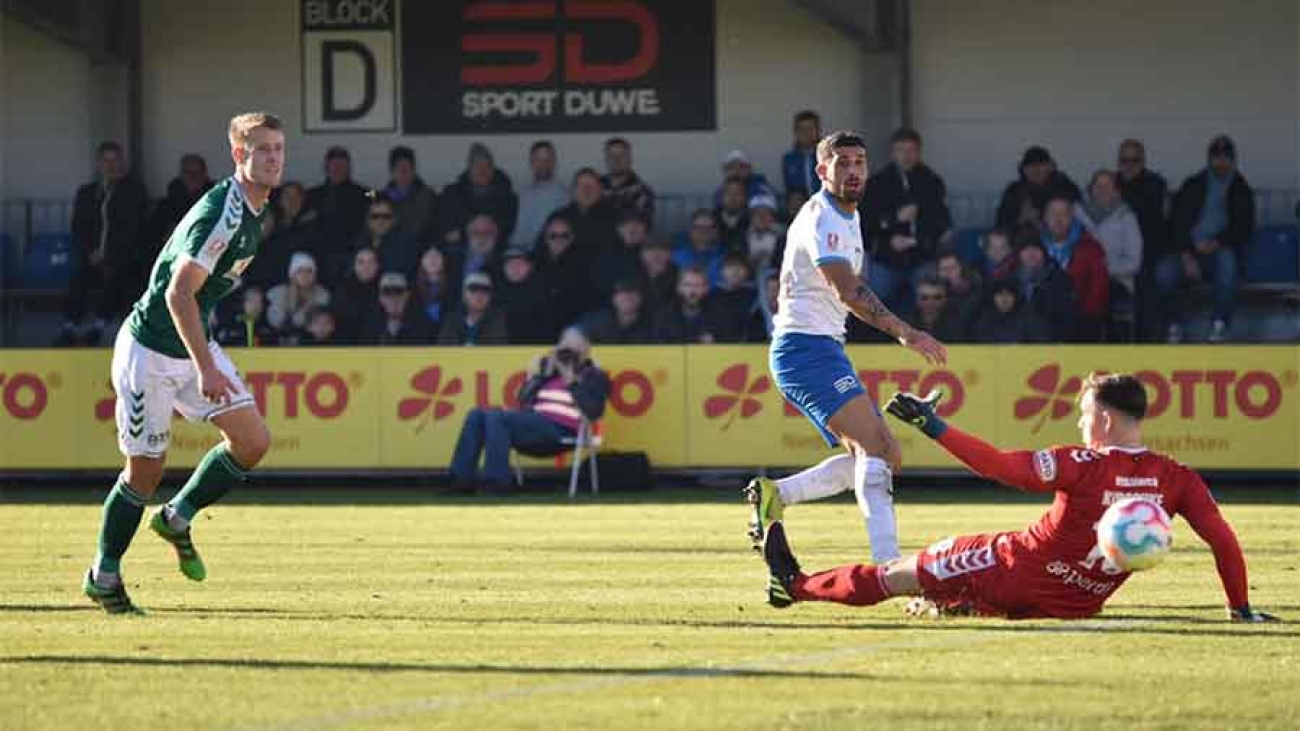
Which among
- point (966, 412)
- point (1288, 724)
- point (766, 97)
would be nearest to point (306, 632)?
point (1288, 724)

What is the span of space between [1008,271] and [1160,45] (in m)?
4.98

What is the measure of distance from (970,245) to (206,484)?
1405cm

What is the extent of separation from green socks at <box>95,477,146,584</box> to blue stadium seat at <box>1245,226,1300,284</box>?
15.2 meters

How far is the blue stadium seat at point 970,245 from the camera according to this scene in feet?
77.5

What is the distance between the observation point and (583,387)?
21.0m

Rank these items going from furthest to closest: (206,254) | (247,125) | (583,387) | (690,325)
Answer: (690,325)
(583,387)
(247,125)
(206,254)

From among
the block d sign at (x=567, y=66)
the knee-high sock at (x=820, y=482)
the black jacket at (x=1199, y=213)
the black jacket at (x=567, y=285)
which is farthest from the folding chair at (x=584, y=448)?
the knee-high sock at (x=820, y=482)

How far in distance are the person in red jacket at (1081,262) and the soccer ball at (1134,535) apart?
40.4 ft

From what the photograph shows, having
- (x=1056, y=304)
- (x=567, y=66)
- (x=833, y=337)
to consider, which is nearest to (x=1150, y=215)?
(x=1056, y=304)

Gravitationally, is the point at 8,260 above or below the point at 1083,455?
above

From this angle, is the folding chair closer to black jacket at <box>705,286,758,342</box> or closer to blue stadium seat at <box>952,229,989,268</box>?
black jacket at <box>705,286,758,342</box>

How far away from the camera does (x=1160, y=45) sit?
2600cm

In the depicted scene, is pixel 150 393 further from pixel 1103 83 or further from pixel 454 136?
pixel 1103 83

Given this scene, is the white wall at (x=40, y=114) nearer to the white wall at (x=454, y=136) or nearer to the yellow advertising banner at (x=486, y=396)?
the white wall at (x=454, y=136)
